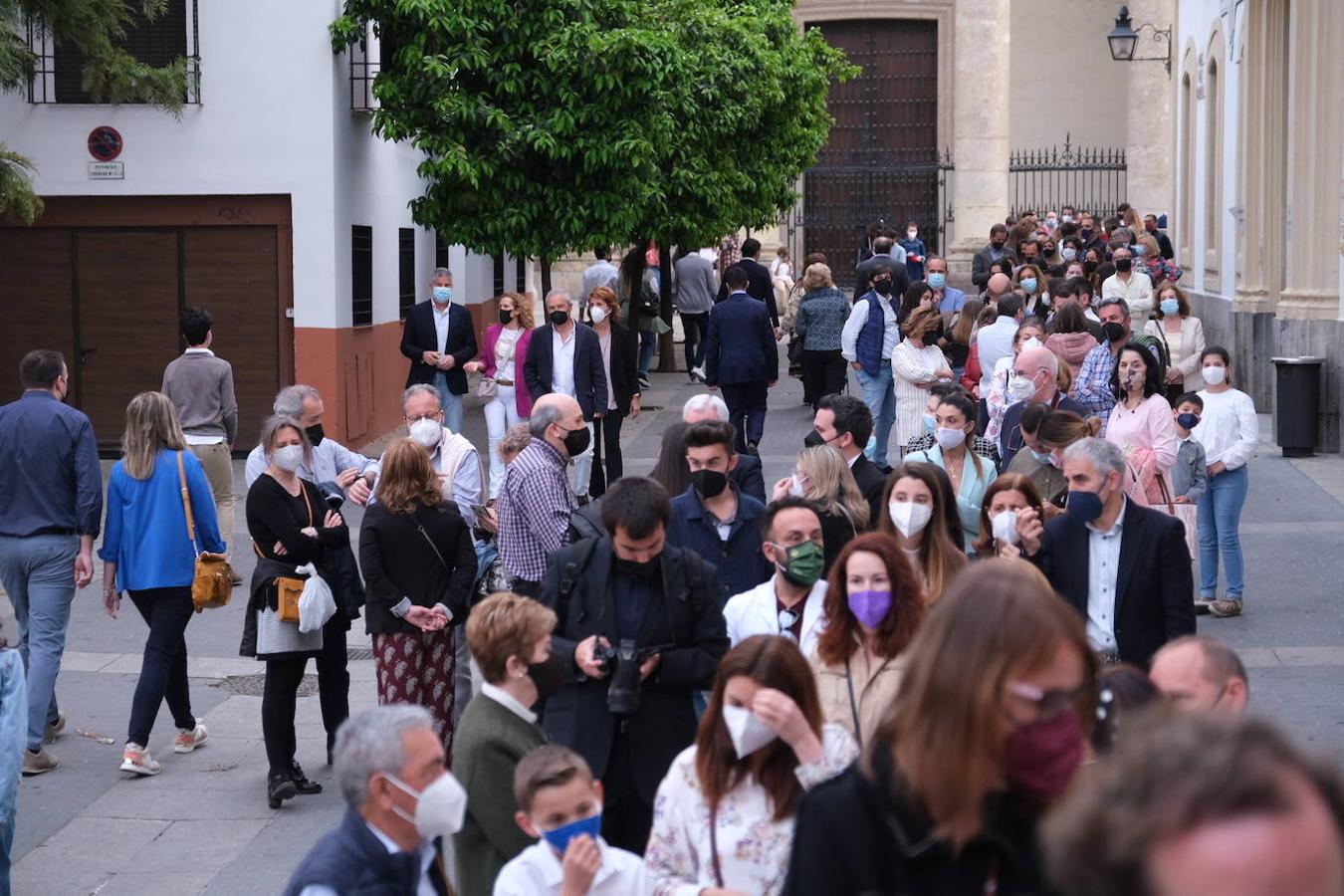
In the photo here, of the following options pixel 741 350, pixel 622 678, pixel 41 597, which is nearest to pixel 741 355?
pixel 741 350

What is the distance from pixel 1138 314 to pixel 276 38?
8.72m

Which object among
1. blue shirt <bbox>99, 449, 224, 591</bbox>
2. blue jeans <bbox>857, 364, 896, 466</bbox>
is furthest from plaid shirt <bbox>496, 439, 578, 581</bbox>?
blue jeans <bbox>857, 364, 896, 466</bbox>

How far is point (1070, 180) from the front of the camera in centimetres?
4338

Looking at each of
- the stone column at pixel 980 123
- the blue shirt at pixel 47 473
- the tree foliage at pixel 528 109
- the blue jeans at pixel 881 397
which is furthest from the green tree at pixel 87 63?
the stone column at pixel 980 123

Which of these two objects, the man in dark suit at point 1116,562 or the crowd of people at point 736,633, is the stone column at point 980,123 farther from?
the man in dark suit at point 1116,562

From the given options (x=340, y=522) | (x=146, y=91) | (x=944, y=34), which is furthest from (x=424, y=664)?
(x=944, y=34)

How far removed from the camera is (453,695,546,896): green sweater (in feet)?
17.2

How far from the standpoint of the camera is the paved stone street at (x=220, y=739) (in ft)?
25.3

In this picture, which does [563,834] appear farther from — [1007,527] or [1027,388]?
[1027,388]

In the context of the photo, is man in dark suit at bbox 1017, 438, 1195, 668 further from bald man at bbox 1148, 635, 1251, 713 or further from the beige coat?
bald man at bbox 1148, 635, 1251, 713

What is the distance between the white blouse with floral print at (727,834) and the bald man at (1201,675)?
0.73 metres

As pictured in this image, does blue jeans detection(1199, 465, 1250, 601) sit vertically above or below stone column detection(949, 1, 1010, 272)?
below

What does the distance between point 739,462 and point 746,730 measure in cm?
453

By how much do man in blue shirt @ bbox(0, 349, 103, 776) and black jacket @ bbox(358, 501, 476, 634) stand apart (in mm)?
1817
